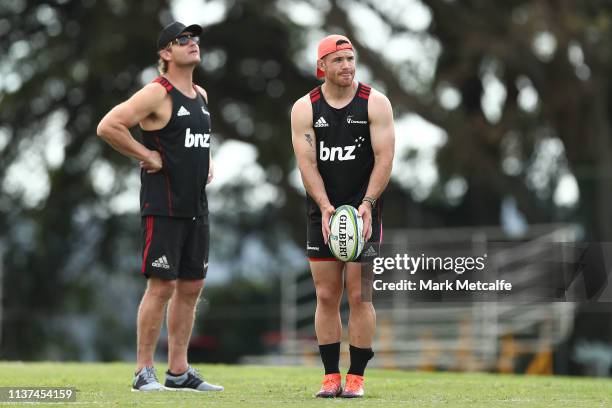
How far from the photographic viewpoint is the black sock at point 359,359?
320 inches

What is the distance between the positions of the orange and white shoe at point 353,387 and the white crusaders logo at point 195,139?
1820 mm

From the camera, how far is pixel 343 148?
814cm

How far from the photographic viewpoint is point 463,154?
23.0m

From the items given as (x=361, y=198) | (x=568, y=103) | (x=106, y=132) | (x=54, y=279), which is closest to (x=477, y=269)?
(x=361, y=198)

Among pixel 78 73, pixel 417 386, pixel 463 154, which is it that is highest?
pixel 78 73

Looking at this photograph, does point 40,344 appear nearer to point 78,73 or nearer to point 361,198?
point 78,73

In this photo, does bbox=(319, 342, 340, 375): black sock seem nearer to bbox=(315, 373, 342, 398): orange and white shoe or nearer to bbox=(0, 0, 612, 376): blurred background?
bbox=(315, 373, 342, 398): orange and white shoe

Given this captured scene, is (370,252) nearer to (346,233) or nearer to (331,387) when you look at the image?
(346,233)

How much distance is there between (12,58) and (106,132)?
16.1m

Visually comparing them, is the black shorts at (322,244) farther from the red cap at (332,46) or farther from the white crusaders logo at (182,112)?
the white crusaders logo at (182,112)

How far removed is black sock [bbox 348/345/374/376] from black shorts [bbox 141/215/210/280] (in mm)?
1250

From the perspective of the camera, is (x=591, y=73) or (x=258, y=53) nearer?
(x=591, y=73)

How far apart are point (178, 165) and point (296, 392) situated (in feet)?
5.31

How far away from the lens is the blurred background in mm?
20609
